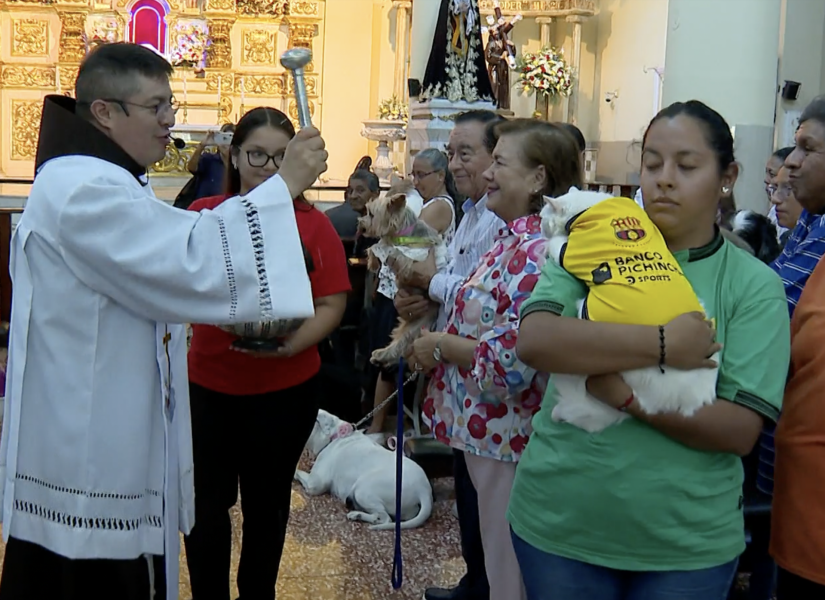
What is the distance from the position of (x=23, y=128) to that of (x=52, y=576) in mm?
11022

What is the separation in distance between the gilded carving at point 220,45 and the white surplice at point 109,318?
10.7 meters

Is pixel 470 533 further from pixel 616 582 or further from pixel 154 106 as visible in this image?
pixel 154 106

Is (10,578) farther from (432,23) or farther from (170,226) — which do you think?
(432,23)

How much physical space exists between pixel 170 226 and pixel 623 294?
2.87ft

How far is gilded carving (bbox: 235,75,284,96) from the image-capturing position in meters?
12.2

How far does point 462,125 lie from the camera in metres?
3.12

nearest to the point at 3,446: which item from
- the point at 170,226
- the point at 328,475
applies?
the point at 170,226

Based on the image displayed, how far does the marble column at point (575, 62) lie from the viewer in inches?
467

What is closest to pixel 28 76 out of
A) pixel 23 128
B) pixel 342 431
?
pixel 23 128

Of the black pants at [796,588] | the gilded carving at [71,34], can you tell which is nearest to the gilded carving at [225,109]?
Result: the gilded carving at [71,34]

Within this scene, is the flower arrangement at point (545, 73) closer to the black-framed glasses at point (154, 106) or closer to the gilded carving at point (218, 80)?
the gilded carving at point (218, 80)

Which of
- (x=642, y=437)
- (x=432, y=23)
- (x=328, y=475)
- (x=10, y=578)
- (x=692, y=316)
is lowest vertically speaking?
(x=328, y=475)

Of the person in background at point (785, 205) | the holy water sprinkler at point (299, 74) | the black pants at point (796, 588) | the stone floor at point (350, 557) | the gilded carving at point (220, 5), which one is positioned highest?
the gilded carving at point (220, 5)

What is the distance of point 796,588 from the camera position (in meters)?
1.82
